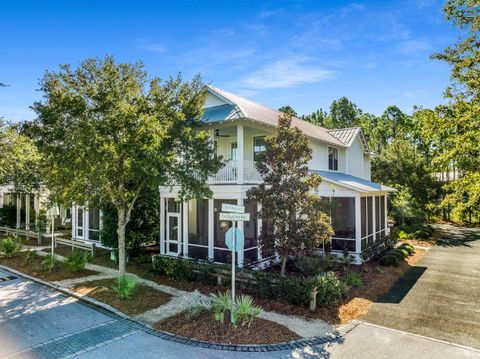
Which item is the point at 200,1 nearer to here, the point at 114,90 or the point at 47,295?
the point at 114,90

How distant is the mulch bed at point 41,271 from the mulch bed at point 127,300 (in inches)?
67.9

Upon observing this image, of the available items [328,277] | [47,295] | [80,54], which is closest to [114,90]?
[80,54]

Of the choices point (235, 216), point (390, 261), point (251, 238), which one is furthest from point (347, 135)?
point (235, 216)

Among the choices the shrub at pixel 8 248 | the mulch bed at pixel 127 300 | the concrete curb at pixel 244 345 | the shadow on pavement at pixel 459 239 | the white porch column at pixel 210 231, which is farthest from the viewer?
the shadow on pavement at pixel 459 239

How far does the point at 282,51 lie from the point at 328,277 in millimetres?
9132

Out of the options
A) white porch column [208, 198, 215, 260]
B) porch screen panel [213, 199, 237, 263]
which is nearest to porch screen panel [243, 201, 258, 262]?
porch screen panel [213, 199, 237, 263]

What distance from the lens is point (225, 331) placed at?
8141 mm

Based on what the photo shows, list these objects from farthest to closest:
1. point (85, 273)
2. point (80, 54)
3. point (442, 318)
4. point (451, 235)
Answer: point (451, 235) → point (85, 273) → point (80, 54) → point (442, 318)

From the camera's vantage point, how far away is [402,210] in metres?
27.0

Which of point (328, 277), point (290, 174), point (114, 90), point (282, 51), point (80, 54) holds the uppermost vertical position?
point (282, 51)

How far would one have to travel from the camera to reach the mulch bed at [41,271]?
13516mm

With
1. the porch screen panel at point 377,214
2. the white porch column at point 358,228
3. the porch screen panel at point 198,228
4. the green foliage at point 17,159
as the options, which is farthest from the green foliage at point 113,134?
the porch screen panel at point 377,214

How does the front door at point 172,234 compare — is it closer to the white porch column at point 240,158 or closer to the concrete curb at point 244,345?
the white porch column at point 240,158

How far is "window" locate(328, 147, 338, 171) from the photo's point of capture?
71.4ft
